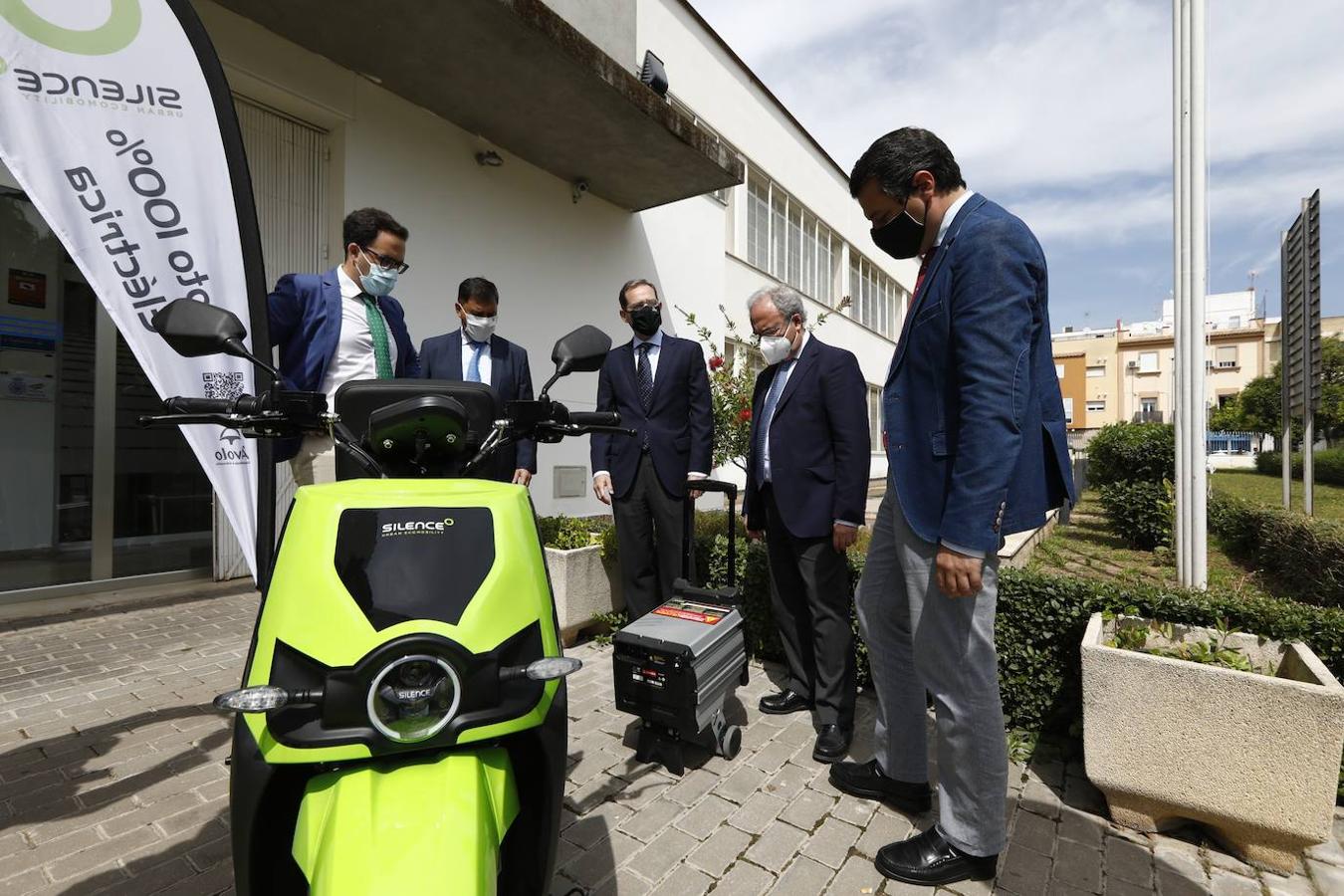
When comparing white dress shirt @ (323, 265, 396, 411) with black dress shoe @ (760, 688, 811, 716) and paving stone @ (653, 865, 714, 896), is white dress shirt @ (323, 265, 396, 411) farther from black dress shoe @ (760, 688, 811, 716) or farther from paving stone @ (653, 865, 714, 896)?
black dress shoe @ (760, 688, 811, 716)

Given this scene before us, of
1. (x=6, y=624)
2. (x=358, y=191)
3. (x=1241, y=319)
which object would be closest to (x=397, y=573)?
(x=6, y=624)

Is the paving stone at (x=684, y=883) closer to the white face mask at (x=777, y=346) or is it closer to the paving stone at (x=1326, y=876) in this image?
the paving stone at (x=1326, y=876)

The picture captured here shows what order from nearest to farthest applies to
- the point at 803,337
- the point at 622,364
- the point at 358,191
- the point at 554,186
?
the point at 803,337 < the point at 622,364 < the point at 358,191 < the point at 554,186

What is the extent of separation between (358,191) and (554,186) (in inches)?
102

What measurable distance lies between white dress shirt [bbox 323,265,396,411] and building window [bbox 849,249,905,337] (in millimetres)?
15119

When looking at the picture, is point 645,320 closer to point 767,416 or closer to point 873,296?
point 767,416

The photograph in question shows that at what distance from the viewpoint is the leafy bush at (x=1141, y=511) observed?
6730 millimetres

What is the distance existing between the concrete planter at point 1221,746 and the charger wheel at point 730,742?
1.34 meters

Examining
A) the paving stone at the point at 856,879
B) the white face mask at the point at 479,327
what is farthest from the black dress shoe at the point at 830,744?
the white face mask at the point at 479,327

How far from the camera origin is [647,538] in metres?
3.72

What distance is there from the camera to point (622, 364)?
3785 millimetres

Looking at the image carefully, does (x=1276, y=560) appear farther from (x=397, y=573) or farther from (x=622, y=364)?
(x=397, y=573)

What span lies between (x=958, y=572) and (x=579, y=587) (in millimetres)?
2733

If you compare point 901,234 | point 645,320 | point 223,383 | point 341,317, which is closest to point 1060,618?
point 901,234
